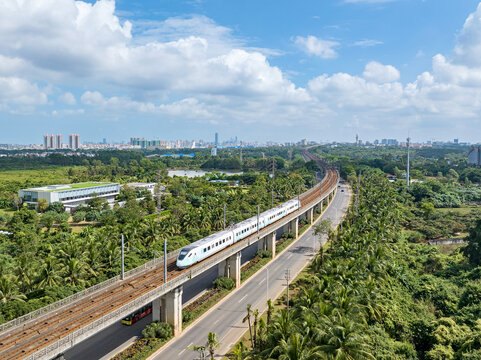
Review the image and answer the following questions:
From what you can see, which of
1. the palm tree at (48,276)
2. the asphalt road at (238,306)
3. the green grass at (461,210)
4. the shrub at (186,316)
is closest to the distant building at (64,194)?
the palm tree at (48,276)

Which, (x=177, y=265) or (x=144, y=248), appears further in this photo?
(x=144, y=248)

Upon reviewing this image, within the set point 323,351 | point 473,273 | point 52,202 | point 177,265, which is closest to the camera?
point 323,351

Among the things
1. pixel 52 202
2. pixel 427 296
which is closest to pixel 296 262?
pixel 427 296

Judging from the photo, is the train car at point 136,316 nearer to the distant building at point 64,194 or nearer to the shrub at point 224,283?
the shrub at point 224,283

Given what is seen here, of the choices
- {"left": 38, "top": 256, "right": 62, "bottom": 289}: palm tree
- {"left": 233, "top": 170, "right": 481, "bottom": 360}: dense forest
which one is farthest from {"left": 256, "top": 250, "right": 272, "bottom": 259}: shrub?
{"left": 38, "top": 256, "right": 62, "bottom": 289}: palm tree

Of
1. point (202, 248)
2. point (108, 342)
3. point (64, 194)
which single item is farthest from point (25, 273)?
point (64, 194)

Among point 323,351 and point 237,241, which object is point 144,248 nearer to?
point 237,241
